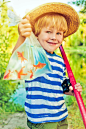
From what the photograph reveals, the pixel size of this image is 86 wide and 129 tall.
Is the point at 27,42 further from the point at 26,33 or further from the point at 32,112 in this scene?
the point at 32,112

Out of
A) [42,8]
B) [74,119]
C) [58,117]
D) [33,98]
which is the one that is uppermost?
[42,8]

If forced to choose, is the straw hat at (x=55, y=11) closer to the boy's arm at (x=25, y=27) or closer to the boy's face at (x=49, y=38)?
the boy's face at (x=49, y=38)

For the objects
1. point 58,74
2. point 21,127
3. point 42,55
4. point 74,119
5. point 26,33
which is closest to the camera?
point 26,33

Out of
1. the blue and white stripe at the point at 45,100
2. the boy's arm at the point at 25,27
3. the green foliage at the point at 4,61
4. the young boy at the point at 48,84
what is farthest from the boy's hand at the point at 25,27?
the green foliage at the point at 4,61

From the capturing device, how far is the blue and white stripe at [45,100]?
1.25 metres

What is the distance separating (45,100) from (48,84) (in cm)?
12

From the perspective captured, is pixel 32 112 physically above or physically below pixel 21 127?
above

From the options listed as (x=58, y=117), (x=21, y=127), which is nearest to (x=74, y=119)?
(x=21, y=127)

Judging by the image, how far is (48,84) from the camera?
4.25ft

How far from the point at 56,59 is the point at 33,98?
382mm

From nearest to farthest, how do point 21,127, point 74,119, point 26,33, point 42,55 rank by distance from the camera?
point 26,33 < point 42,55 < point 21,127 < point 74,119

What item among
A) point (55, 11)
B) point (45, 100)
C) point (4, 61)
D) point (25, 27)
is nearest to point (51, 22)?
point (55, 11)

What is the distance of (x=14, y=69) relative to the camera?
114cm

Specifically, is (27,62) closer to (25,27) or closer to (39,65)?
(39,65)
